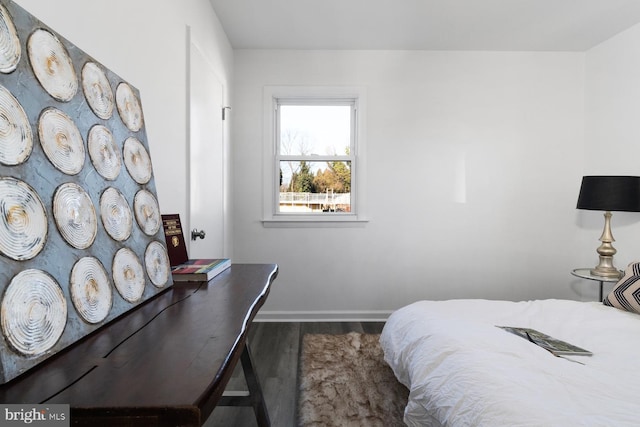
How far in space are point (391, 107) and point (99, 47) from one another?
268 centimetres

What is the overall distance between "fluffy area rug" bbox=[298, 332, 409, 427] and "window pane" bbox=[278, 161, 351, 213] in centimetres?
128

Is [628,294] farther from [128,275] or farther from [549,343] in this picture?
[128,275]

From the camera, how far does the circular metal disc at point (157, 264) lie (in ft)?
3.99

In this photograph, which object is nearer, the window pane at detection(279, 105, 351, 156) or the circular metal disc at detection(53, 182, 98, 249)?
the circular metal disc at detection(53, 182, 98, 249)

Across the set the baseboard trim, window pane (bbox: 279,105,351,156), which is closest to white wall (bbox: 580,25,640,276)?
the baseboard trim

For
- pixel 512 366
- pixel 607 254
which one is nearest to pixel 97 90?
pixel 512 366

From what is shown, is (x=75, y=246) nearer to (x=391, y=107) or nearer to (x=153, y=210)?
(x=153, y=210)

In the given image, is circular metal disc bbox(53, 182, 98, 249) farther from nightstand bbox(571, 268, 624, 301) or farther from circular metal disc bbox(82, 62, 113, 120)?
nightstand bbox(571, 268, 624, 301)

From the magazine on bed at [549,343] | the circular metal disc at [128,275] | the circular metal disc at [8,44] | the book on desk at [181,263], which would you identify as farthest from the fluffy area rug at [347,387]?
the circular metal disc at [8,44]

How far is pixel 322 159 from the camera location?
3.53 meters

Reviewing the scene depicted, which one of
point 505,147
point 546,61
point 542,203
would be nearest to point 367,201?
point 505,147

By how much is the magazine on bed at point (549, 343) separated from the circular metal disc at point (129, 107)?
6.26ft

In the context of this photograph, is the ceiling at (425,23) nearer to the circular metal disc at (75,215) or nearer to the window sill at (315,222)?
the window sill at (315,222)

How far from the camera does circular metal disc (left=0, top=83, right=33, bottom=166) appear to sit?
69 cm
